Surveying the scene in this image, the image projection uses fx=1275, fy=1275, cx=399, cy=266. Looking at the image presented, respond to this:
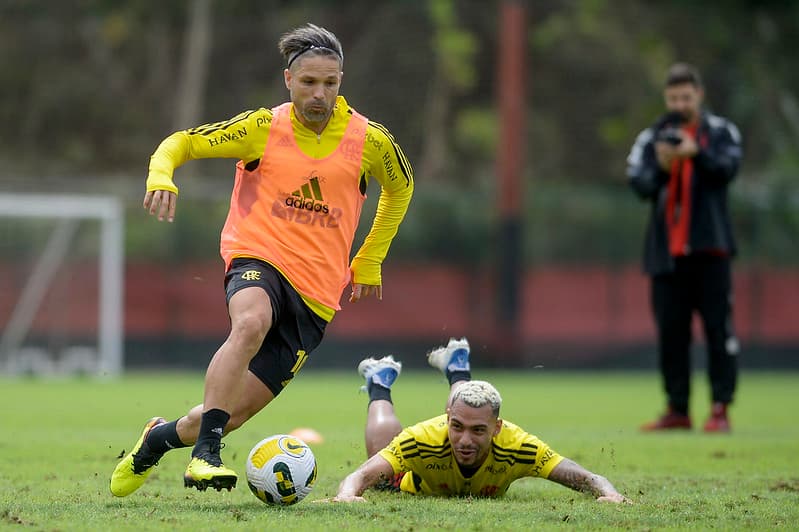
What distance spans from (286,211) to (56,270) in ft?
50.6

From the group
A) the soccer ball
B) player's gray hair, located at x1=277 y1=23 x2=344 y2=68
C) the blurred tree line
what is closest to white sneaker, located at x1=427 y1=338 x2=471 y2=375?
the soccer ball

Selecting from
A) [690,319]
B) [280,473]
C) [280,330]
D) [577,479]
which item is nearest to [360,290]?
[280,330]

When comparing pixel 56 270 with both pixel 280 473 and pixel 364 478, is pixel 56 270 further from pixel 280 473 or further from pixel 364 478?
pixel 280 473

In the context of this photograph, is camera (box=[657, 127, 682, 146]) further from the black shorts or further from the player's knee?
the player's knee

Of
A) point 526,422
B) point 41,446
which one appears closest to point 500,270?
point 526,422

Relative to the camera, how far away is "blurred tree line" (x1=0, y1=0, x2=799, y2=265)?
23.7m

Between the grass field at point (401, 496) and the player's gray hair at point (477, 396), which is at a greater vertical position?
the player's gray hair at point (477, 396)

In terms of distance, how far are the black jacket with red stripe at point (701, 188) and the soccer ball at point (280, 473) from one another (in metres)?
5.35

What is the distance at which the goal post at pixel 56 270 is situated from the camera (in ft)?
64.1

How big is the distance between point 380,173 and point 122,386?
35.4ft

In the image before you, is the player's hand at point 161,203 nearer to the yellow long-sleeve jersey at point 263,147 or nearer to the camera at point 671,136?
the yellow long-sleeve jersey at point 263,147

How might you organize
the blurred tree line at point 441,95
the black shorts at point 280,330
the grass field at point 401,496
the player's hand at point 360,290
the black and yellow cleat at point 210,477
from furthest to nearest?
the blurred tree line at point 441,95, the player's hand at point 360,290, the black shorts at point 280,330, the grass field at point 401,496, the black and yellow cleat at point 210,477

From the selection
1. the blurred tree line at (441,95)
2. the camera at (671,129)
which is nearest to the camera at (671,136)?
the camera at (671,129)

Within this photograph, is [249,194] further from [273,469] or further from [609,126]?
[609,126]
